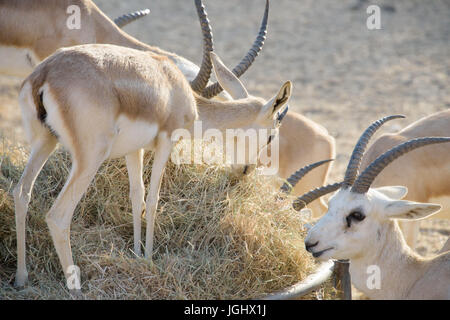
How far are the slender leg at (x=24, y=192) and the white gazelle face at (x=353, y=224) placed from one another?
1.65 metres

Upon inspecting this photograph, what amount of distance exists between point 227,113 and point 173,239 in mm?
953

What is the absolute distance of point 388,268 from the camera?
412 centimetres

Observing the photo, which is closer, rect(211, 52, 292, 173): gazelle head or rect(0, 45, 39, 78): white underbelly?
rect(211, 52, 292, 173): gazelle head

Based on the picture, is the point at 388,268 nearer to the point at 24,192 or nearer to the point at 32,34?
the point at 24,192

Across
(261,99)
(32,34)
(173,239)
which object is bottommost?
(173,239)

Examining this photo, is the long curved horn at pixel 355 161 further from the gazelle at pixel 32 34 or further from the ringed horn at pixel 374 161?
the gazelle at pixel 32 34

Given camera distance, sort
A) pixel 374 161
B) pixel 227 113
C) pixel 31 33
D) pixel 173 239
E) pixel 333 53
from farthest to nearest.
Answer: pixel 333 53 < pixel 31 33 < pixel 227 113 < pixel 173 239 < pixel 374 161

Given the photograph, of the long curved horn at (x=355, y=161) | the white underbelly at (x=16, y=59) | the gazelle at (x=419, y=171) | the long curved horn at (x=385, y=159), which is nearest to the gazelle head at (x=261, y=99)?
the long curved horn at (x=355, y=161)

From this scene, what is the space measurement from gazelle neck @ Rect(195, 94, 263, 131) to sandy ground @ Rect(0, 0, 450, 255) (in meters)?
3.12

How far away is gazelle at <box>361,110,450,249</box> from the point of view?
541cm

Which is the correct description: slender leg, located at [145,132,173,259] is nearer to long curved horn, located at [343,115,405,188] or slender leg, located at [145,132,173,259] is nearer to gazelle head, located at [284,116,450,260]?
gazelle head, located at [284,116,450,260]

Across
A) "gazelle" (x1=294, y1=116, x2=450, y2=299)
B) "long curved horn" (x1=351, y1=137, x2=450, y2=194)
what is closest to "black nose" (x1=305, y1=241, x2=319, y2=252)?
"gazelle" (x1=294, y1=116, x2=450, y2=299)

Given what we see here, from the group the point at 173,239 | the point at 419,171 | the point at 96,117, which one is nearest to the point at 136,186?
the point at 173,239
